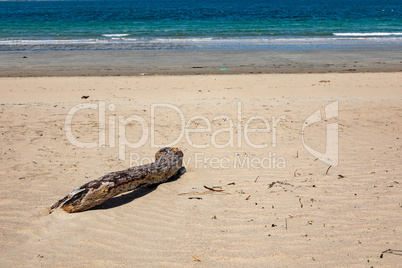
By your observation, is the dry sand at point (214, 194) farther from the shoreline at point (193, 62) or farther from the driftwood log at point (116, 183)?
the shoreline at point (193, 62)

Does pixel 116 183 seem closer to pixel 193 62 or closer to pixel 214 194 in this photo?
pixel 214 194

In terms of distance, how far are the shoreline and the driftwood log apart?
825 cm

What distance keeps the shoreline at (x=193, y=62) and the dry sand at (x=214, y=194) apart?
4.50m

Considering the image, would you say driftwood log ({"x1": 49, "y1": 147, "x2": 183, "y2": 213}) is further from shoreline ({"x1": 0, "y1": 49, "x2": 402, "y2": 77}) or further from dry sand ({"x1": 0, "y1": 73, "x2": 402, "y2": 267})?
shoreline ({"x1": 0, "y1": 49, "x2": 402, "y2": 77})

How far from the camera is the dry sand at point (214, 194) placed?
326 centimetres

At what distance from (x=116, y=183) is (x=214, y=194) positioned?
3.90ft

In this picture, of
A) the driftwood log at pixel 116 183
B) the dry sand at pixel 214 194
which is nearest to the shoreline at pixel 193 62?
the dry sand at pixel 214 194

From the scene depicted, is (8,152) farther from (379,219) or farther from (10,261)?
(379,219)

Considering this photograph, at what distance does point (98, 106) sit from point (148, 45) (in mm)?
13033

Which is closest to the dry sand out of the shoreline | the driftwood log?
the driftwood log

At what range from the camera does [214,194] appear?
434cm

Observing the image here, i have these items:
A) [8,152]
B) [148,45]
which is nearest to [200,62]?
[148,45]

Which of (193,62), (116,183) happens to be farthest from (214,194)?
(193,62)

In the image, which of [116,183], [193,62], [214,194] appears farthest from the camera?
[193,62]
